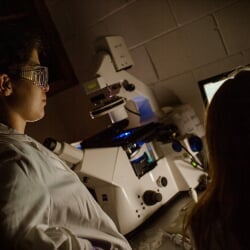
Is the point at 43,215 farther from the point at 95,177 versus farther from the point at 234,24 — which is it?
the point at 234,24

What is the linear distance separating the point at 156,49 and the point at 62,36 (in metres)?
0.71

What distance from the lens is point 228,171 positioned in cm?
84

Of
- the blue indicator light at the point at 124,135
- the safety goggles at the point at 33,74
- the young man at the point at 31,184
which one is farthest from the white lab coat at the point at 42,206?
the blue indicator light at the point at 124,135

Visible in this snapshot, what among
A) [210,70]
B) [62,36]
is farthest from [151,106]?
[62,36]

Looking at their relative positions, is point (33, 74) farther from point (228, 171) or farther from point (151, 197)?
point (151, 197)

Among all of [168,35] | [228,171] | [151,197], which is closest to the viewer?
[228,171]

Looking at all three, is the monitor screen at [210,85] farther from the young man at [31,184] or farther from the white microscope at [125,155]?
the young man at [31,184]

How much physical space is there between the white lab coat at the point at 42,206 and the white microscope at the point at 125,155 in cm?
39

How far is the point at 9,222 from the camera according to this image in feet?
2.73

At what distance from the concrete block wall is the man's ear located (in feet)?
3.76

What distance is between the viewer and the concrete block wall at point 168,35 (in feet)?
5.83

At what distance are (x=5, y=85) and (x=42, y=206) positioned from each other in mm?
359

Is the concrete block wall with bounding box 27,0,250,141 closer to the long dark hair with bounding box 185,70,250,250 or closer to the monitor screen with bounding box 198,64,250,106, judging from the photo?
the monitor screen with bounding box 198,64,250,106

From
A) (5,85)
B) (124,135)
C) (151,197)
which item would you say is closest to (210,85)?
(124,135)
